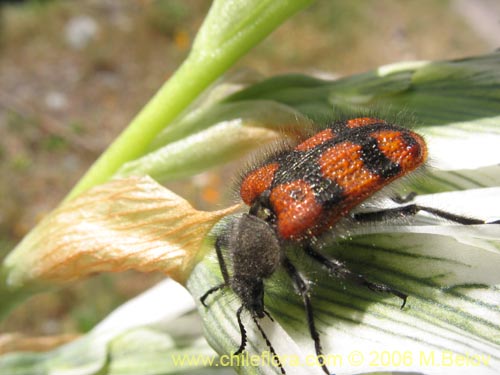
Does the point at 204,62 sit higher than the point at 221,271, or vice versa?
the point at 204,62

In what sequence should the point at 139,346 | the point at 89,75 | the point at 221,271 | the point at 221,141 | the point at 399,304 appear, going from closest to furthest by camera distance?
the point at 399,304, the point at 221,271, the point at 221,141, the point at 139,346, the point at 89,75

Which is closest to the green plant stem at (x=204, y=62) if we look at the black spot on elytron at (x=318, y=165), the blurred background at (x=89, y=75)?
the black spot on elytron at (x=318, y=165)

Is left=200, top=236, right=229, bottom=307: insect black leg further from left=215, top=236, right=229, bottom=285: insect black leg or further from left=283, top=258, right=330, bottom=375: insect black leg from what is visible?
left=283, top=258, right=330, bottom=375: insect black leg

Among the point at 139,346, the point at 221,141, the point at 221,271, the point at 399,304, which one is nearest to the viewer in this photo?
the point at 399,304

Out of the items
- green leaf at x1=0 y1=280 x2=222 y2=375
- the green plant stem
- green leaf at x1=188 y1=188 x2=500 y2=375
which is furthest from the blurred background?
green leaf at x1=188 y1=188 x2=500 y2=375

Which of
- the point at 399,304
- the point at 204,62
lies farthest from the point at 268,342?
the point at 204,62

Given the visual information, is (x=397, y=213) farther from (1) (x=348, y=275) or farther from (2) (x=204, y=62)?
(2) (x=204, y=62)

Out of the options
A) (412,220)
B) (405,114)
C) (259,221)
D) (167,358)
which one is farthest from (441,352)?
(167,358)
